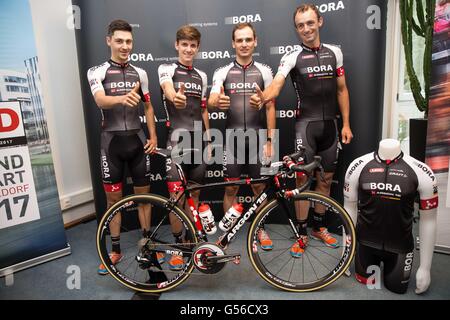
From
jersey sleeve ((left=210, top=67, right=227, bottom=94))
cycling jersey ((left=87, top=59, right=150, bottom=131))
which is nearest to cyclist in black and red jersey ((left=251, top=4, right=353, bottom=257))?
jersey sleeve ((left=210, top=67, right=227, bottom=94))

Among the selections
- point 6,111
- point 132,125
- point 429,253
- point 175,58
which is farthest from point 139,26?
point 429,253

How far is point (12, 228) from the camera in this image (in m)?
2.82

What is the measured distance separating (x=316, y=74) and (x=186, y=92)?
1181 millimetres

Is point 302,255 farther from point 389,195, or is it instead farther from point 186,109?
point 186,109

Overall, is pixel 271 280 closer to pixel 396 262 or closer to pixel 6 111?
pixel 396 262

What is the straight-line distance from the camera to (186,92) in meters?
2.90

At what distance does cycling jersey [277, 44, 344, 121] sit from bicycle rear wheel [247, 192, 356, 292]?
917 mm

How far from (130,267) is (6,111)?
168 cm

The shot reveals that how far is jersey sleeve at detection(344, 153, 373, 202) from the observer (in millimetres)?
2350

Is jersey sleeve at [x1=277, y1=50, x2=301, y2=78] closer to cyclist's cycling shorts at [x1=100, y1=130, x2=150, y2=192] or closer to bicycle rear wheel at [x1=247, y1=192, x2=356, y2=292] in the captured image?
bicycle rear wheel at [x1=247, y1=192, x2=356, y2=292]

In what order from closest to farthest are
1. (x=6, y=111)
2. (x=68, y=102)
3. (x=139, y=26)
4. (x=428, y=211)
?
(x=428, y=211)
(x=6, y=111)
(x=139, y=26)
(x=68, y=102)

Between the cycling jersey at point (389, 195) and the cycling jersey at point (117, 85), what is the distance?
1888 millimetres

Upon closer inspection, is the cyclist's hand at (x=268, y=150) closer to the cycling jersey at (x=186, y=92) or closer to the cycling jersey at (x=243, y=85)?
the cycling jersey at (x=243, y=85)

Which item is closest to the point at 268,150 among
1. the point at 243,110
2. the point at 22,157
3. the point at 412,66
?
the point at 243,110
